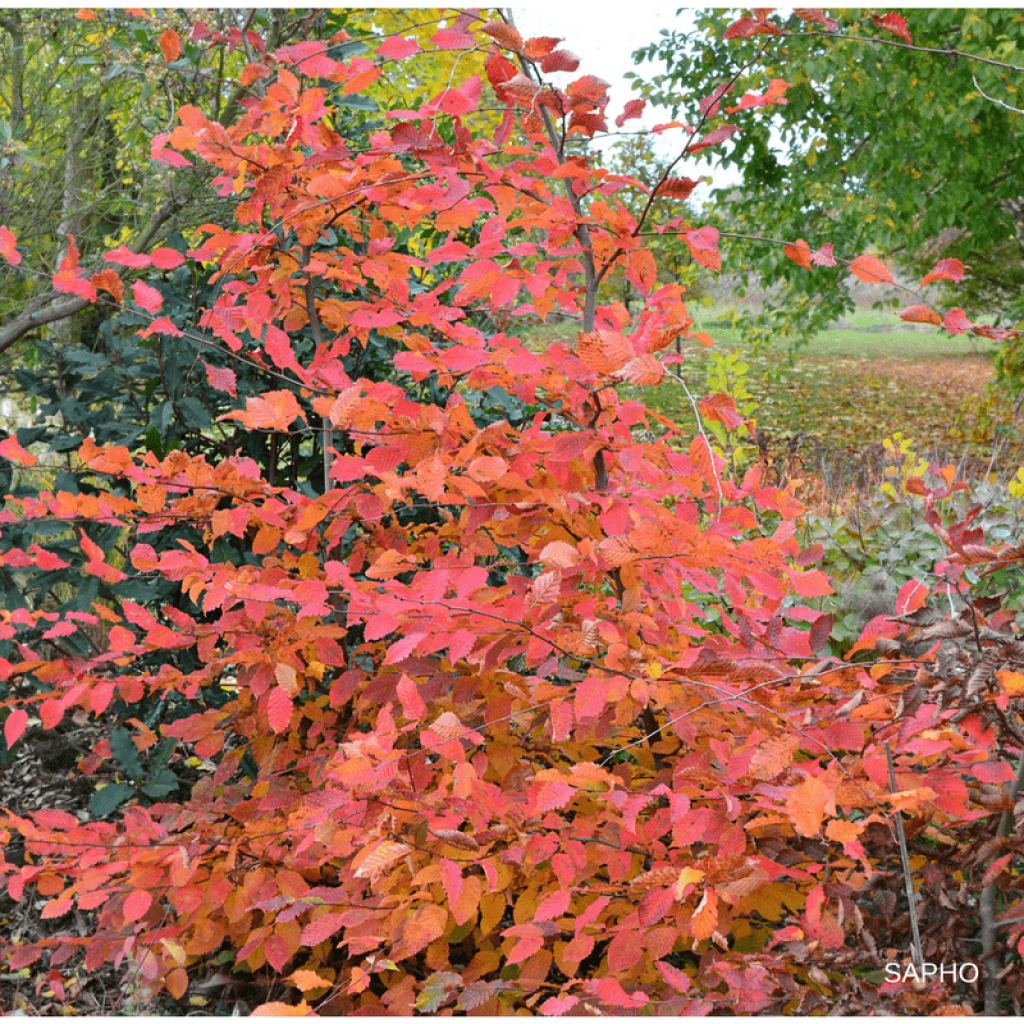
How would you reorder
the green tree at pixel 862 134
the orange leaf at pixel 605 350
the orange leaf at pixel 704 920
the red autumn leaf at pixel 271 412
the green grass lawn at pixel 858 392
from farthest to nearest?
1. the green grass lawn at pixel 858 392
2. the green tree at pixel 862 134
3. the red autumn leaf at pixel 271 412
4. the orange leaf at pixel 605 350
5. the orange leaf at pixel 704 920

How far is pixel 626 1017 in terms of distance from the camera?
1.31 metres

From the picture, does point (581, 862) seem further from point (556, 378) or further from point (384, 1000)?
point (556, 378)

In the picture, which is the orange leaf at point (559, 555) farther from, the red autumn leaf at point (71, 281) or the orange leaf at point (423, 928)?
the red autumn leaf at point (71, 281)

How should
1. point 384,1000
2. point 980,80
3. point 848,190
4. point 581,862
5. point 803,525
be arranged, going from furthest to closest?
point 848,190
point 980,80
point 803,525
point 384,1000
point 581,862

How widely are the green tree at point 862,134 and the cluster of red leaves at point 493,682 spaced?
4979 millimetres

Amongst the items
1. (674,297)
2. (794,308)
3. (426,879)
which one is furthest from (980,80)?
(426,879)

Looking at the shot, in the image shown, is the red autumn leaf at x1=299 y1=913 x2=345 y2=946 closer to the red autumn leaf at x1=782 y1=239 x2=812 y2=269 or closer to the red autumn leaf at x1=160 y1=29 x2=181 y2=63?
the red autumn leaf at x1=782 y1=239 x2=812 y2=269

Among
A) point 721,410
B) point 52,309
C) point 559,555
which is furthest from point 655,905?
point 52,309

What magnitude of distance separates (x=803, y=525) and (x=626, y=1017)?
244cm

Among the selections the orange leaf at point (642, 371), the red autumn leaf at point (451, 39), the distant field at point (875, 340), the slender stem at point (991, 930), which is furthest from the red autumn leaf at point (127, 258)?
the distant field at point (875, 340)

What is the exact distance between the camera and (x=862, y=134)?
24.8 feet

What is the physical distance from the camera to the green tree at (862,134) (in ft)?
19.4

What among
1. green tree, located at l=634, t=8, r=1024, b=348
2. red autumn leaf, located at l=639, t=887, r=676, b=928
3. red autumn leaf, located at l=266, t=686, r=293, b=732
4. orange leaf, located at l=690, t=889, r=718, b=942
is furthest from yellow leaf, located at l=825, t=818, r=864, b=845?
green tree, located at l=634, t=8, r=1024, b=348

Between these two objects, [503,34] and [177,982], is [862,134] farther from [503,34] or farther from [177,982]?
[177,982]
